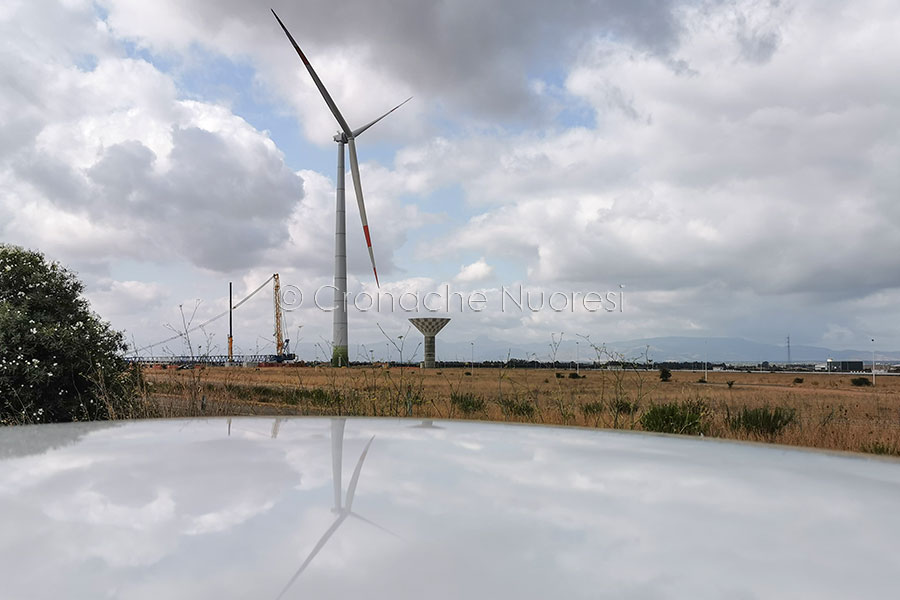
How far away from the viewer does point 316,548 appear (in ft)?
6.98

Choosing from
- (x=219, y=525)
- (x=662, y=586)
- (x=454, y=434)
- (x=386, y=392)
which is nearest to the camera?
(x=662, y=586)

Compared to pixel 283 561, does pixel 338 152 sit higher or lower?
higher

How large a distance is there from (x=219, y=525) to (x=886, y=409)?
27.5 meters

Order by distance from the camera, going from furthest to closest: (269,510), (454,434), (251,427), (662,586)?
(251,427) < (454,434) < (269,510) < (662,586)

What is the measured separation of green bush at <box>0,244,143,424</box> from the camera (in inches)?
421

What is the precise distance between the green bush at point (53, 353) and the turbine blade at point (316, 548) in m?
9.70

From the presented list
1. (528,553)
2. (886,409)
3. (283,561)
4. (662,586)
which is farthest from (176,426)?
(886,409)

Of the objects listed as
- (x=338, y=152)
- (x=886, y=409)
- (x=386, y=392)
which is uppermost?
(x=338, y=152)

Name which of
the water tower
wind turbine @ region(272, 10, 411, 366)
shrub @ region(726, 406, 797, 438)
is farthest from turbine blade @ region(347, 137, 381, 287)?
shrub @ region(726, 406, 797, 438)

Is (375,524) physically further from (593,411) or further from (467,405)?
(467,405)

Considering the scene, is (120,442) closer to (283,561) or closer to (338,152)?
(283,561)

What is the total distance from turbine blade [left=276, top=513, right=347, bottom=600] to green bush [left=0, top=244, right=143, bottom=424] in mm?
9700

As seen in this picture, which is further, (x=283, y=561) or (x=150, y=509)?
(x=150, y=509)

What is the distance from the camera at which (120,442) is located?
425cm
